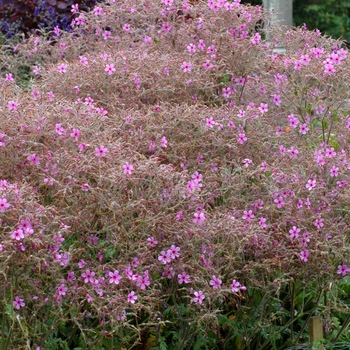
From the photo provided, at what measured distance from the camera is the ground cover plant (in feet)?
11.0

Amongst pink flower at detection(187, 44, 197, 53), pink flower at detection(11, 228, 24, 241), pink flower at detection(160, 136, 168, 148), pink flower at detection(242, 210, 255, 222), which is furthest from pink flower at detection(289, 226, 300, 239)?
pink flower at detection(187, 44, 197, 53)

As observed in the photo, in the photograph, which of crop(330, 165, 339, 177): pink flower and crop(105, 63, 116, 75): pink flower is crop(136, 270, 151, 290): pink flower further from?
crop(105, 63, 116, 75): pink flower

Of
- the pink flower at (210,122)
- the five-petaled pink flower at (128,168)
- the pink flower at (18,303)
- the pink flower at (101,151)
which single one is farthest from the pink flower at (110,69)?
the pink flower at (18,303)

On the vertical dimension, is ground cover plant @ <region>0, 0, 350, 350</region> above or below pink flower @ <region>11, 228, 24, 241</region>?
below

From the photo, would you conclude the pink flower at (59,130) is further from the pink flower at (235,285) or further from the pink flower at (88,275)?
the pink flower at (235,285)

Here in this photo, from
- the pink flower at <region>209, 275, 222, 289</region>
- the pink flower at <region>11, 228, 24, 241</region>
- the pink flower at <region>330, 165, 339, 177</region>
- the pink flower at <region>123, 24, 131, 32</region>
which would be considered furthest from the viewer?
the pink flower at <region>123, 24, 131, 32</region>

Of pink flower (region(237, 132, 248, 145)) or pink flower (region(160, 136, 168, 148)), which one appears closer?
pink flower (region(160, 136, 168, 148))

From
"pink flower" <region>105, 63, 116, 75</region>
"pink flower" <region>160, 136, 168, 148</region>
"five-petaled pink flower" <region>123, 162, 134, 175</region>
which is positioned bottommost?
"pink flower" <region>160, 136, 168, 148</region>

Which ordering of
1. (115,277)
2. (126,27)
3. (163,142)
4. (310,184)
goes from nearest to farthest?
1. (115,277)
2. (310,184)
3. (163,142)
4. (126,27)

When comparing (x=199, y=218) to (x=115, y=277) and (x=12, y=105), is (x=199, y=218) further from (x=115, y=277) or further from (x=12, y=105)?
(x=12, y=105)

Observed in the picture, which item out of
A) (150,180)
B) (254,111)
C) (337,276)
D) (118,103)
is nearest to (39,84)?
(118,103)

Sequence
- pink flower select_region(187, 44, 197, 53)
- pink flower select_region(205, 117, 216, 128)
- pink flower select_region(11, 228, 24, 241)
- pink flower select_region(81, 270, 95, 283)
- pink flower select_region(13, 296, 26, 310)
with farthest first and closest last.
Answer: pink flower select_region(187, 44, 197, 53), pink flower select_region(205, 117, 216, 128), pink flower select_region(81, 270, 95, 283), pink flower select_region(13, 296, 26, 310), pink flower select_region(11, 228, 24, 241)

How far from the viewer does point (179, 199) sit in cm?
358

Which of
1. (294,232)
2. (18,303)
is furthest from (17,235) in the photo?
(294,232)
